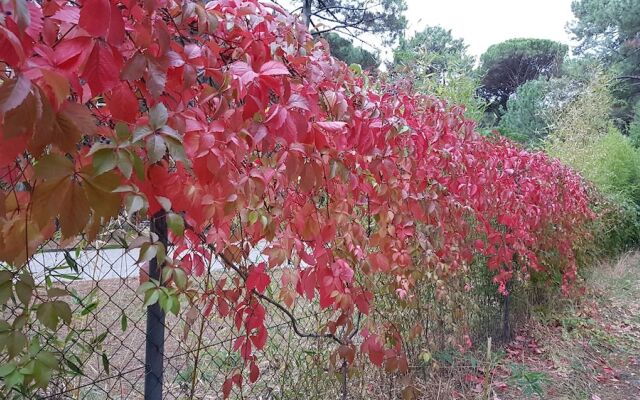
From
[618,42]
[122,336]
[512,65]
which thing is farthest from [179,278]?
[512,65]

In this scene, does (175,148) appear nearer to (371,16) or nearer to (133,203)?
(133,203)

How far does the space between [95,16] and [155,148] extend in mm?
202

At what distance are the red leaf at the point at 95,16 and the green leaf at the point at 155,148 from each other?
0.55ft

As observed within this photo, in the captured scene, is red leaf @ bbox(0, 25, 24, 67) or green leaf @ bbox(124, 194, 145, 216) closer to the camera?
red leaf @ bbox(0, 25, 24, 67)

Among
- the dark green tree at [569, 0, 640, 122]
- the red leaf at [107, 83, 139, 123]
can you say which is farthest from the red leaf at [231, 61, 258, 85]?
the dark green tree at [569, 0, 640, 122]

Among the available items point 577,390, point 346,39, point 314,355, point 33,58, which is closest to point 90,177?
point 33,58

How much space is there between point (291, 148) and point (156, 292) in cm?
46

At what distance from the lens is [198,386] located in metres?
2.83

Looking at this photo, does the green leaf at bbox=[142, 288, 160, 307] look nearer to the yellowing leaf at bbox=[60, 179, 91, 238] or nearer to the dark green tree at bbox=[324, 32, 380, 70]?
the yellowing leaf at bbox=[60, 179, 91, 238]

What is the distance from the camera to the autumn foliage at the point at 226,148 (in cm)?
65

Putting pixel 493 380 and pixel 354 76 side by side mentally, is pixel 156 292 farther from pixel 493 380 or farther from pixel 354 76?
pixel 493 380

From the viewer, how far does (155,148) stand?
2.38ft

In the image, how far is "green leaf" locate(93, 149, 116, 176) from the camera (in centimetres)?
65

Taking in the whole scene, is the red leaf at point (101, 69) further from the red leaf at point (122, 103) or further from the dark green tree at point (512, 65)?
the dark green tree at point (512, 65)
